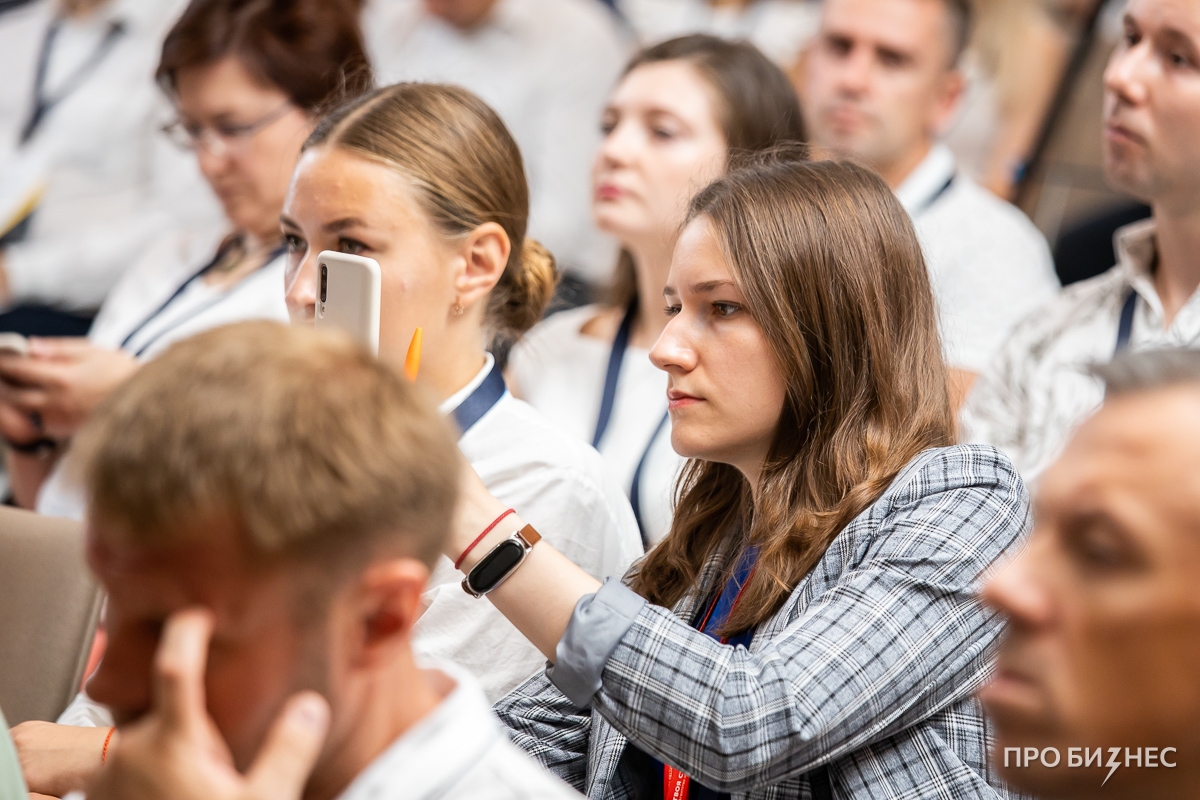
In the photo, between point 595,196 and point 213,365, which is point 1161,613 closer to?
point 213,365

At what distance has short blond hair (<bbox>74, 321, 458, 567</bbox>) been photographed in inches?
25.5

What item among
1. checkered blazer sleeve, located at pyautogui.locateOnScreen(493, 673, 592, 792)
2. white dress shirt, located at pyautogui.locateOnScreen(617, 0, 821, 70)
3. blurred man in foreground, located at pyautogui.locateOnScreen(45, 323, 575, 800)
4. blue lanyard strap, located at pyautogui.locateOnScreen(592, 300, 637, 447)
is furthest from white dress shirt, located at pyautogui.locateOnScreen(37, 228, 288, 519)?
white dress shirt, located at pyautogui.locateOnScreen(617, 0, 821, 70)

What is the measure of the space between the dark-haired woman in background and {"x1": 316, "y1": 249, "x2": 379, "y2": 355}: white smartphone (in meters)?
1.02

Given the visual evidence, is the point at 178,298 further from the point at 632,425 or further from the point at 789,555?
the point at 789,555

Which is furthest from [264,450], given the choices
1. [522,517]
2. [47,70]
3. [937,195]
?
[47,70]

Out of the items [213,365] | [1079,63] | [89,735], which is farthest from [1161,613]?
[1079,63]

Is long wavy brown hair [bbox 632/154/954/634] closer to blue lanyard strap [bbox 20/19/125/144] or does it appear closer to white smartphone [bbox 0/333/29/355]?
white smartphone [bbox 0/333/29/355]

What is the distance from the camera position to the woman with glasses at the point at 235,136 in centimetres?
216

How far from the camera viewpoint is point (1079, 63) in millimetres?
3057

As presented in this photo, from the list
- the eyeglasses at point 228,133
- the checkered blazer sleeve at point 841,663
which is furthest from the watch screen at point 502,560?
the eyeglasses at point 228,133

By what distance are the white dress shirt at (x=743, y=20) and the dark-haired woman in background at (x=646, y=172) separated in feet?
3.54

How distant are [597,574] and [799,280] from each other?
1.64 feet

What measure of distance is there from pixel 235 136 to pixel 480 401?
104 centimetres

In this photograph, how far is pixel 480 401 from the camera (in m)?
1.53
